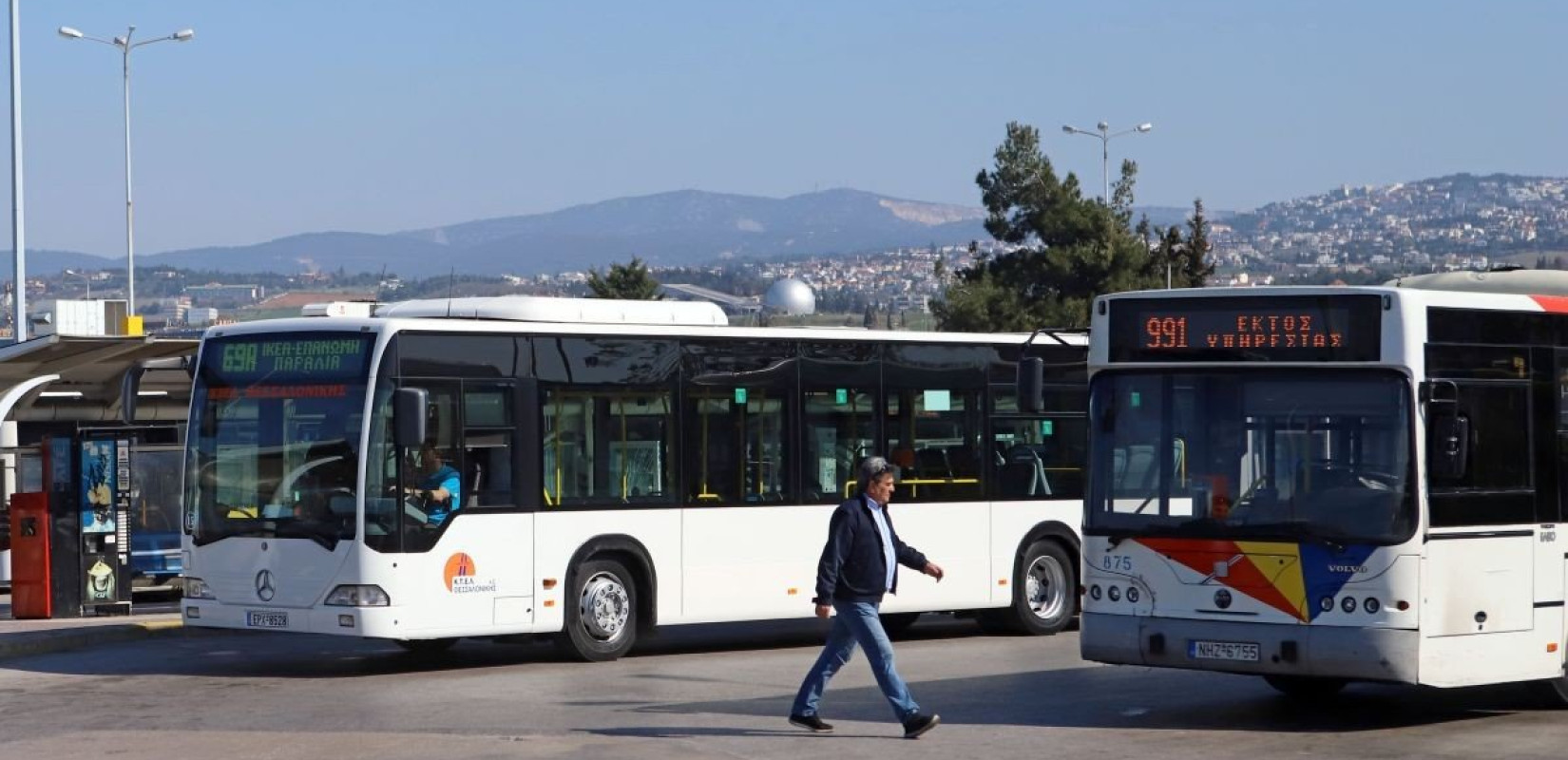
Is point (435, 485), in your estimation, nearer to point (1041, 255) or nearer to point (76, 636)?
point (76, 636)

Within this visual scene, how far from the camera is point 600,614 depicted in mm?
17625

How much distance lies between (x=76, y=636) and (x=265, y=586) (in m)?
3.33

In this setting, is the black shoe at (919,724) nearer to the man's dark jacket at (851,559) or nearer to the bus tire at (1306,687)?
the man's dark jacket at (851,559)

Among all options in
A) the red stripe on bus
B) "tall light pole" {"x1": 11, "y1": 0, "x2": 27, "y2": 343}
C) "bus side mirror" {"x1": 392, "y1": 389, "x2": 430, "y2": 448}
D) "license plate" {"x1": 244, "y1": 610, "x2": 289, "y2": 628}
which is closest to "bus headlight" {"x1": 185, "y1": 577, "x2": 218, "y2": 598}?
"license plate" {"x1": 244, "y1": 610, "x2": 289, "y2": 628}

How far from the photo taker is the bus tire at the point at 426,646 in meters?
18.6

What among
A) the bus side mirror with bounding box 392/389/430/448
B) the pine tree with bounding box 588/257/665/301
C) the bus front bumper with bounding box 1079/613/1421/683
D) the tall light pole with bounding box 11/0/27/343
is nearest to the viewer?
the bus front bumper with bounding box 1079/613/1421/683

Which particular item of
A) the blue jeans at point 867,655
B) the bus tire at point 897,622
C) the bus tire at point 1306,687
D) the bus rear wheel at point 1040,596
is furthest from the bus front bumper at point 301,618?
the bus rear wheel at point 1040,596

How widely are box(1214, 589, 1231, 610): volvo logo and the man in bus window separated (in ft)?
20.2

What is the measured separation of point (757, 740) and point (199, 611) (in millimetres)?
6215

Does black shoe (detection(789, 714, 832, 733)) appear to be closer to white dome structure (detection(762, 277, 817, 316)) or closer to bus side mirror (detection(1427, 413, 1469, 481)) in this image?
bus side mirror (detection(1427, 413, 1469, 481))

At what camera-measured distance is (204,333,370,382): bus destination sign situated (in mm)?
16453

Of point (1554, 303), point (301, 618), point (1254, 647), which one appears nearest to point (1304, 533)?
point (1254, 647)

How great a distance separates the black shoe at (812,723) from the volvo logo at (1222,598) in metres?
2.39

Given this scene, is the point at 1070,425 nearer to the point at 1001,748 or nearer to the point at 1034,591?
the point at 1034,591
